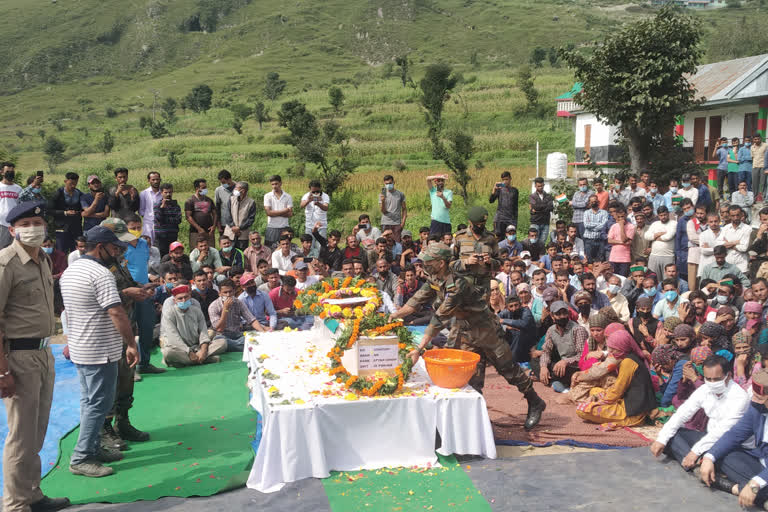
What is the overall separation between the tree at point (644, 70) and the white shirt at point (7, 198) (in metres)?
11.9

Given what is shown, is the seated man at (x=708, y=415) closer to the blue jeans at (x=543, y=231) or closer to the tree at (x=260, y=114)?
the blue jeans at (x=543, y=231)

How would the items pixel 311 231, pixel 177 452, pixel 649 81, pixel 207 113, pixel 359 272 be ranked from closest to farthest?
pixel 177 452
pixel 359 272
pixel 311 231
pixel 649 81
pixel 207 113

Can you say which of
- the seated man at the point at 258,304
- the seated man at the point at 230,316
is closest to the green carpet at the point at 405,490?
the seated man at the point at 230,316

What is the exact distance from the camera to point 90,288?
17.0 feet

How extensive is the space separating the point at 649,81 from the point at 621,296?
28.2 feet

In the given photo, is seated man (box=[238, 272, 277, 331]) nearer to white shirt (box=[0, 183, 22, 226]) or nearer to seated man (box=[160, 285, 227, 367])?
seated man (box=[160, 285, 227, 367])

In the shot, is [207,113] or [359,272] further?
[207,113]

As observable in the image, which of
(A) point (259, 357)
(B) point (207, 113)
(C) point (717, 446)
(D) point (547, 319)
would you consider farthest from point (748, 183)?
(B) point (207, 113)

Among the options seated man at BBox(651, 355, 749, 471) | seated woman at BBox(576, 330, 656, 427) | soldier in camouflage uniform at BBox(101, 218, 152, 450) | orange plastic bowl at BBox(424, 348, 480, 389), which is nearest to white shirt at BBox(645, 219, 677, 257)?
seated woman at BBox(576, 330, 656, 427)

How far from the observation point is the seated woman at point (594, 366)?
→ 682 centimetres

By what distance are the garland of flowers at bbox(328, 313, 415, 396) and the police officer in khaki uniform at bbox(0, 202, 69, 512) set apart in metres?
2.21

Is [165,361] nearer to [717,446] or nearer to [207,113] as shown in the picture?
[717,446]

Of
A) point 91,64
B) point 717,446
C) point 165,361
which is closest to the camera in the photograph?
point 717,446

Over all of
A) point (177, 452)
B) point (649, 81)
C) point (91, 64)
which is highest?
point (91, 64)
